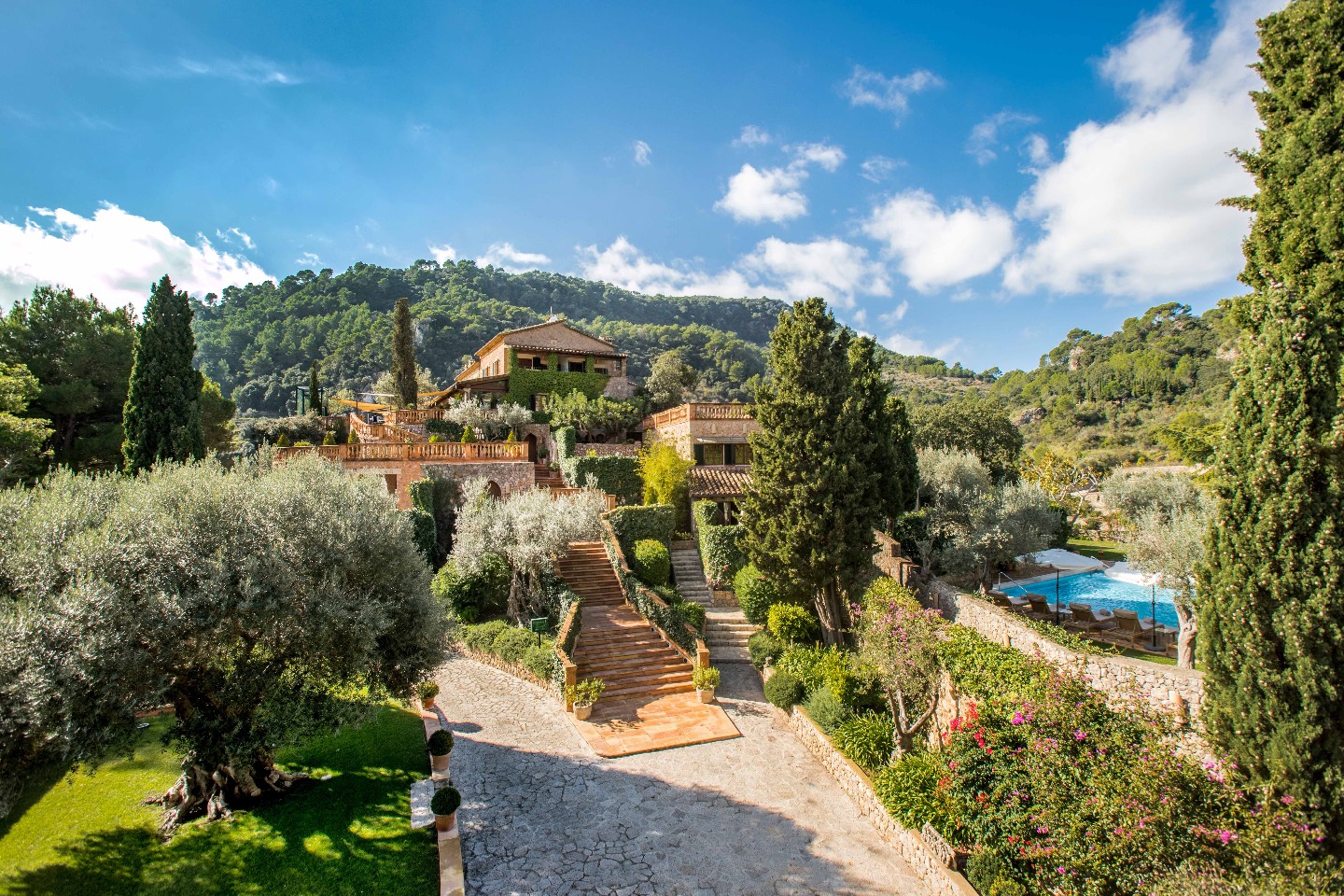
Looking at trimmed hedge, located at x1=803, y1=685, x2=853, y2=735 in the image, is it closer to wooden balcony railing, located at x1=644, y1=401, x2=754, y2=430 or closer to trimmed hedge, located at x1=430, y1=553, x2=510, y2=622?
trimmed hedge, located at x1=430, y1=553, x2=510, y2=622

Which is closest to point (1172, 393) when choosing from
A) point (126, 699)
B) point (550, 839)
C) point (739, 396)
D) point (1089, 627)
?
point (739, 396)

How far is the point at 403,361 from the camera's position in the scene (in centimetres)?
4762

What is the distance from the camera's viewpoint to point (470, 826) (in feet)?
35.8

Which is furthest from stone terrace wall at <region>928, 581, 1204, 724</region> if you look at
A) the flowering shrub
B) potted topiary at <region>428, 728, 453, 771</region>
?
potted topiary at <region>428, 728, 453, 771</region>

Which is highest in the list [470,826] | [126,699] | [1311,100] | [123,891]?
[1311,100]

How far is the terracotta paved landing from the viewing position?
558 inches

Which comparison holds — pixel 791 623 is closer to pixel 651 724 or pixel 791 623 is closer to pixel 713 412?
pixel 651 724

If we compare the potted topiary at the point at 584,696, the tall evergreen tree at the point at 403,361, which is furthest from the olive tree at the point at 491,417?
the potted topiary at the point at 584,696

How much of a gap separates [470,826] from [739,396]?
209ft

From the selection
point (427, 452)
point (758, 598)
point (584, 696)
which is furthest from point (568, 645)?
point (427, 452)

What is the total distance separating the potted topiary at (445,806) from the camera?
997 centimetres

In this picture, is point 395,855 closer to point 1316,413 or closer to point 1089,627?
point 1316,413

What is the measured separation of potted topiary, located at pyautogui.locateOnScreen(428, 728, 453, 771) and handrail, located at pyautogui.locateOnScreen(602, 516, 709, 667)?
293 inches

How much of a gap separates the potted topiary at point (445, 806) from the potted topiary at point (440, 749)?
1802 mm
